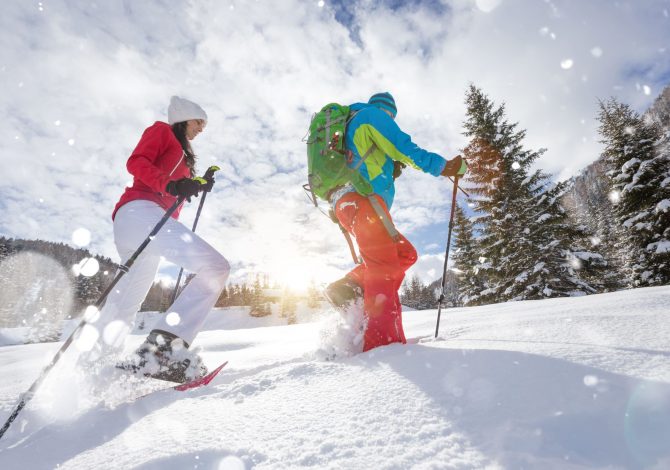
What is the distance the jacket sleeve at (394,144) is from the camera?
3014mm

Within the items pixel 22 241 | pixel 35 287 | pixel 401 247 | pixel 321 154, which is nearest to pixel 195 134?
pixel 321 154

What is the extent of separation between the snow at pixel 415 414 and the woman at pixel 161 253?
0.51 meters

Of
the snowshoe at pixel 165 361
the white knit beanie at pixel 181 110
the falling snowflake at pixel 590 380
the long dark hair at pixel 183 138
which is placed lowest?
the snowshoe at pixel 165 361

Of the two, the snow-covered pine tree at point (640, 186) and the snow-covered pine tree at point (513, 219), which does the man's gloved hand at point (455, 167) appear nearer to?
the snow-covered pine tree at point (513, 219)

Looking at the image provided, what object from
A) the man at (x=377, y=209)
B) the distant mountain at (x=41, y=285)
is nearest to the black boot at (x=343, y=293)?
the man at (x=377, y=209)

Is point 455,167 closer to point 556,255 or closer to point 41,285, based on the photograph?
point 556,255

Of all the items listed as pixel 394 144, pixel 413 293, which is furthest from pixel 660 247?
pixel 413 293

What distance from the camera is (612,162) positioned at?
778 inches

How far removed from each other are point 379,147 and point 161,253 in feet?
6.92

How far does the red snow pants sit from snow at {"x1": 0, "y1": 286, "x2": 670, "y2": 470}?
561 mm

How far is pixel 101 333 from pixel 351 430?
254cm

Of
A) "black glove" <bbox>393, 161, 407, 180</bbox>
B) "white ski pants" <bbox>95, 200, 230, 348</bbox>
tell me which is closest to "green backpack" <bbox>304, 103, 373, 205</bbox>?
"black glove" <bbox>393, 161, 407, 180</bbox>

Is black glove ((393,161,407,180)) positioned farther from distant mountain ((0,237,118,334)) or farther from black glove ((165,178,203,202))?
distant mountain ((0,237,118,334))

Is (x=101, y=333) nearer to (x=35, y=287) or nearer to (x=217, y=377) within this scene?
(x=217, y=377)
